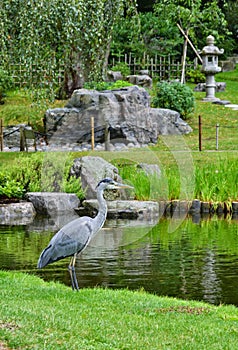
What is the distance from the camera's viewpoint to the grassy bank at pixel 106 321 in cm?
627

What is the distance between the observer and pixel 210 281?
439 inches

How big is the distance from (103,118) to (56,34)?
3.56 metres

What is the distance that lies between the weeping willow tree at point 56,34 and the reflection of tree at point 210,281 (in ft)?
48.9

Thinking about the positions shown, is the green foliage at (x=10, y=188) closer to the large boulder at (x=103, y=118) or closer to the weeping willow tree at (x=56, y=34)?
the large boulder at (x=103, y=118)

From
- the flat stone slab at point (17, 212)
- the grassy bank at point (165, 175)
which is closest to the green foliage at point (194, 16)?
the grassy bank at point (165, 175)

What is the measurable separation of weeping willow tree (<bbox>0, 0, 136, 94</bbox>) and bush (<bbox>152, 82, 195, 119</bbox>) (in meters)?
2.35

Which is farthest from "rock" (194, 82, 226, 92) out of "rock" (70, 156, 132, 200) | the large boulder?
"rock" (70, 156, 132, 200)

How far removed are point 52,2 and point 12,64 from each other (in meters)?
5.18

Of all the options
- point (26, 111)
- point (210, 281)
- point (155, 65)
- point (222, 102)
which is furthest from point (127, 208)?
point (155, 65)

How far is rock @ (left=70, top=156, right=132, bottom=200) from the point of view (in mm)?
19625

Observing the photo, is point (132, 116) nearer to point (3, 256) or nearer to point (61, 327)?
point (3, 256)

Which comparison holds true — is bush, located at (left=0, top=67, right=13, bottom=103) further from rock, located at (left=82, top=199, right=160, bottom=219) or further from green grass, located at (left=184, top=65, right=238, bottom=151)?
rock, located at (left=82, top=199, right=160, bottom=219)

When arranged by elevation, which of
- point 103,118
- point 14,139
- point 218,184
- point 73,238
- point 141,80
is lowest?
point 14,139

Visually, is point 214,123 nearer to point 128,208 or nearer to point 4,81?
point 4,81
